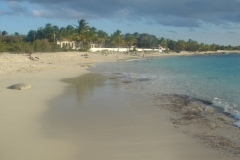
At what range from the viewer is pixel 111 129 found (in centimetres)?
767

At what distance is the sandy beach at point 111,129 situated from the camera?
5898mm

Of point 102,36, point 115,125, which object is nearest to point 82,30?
point 102,36

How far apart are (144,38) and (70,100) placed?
107433 millimetres

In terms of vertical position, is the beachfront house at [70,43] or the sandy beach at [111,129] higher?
the beachfront house at [70,43]

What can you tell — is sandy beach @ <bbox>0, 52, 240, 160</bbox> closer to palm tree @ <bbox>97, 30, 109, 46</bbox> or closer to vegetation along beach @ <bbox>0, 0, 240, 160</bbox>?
vegetation along beach @ <bbox>0, 0, 240, 160</bbox>

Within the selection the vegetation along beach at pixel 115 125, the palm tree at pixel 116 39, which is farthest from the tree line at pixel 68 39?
the vegetation along beach at pixel 115 125

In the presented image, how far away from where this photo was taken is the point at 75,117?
8922mm

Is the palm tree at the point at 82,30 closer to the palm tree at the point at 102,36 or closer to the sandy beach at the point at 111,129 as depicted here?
the palm tree at the point at 102,36

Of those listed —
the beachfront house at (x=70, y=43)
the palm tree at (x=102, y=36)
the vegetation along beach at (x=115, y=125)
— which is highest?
Result: the palm tree at (x=102, y=36)

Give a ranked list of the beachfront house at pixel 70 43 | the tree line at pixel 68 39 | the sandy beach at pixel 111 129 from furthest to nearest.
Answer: the beachfront house at pixel 70 43 → the tree line at pixel 68 39 → the sandy beach at pixel 111 129

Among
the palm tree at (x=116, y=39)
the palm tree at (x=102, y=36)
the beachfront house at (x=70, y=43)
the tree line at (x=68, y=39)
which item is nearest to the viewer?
the tree line at (x=68, y=39)

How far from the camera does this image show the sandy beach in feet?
19.4

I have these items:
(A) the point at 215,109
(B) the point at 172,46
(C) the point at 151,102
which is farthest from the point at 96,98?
(B) the point at 172,46

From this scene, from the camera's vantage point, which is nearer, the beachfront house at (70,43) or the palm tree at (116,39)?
the beachfront house at (70,43)
